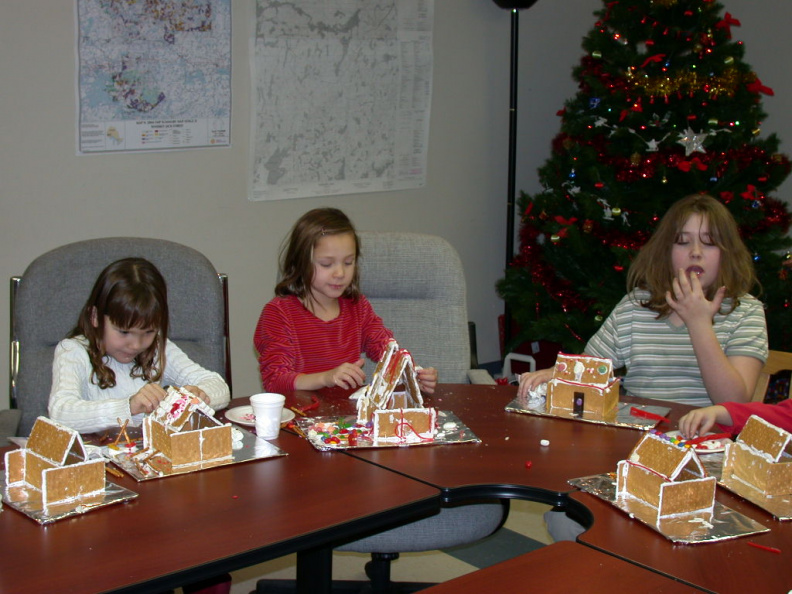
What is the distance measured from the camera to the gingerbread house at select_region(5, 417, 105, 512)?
1.49 metres

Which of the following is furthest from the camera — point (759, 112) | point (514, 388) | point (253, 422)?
point (759, 112)

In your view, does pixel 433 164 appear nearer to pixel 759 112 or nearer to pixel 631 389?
pixel 759 112

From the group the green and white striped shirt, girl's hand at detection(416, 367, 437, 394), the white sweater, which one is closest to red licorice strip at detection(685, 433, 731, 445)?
the green and white striped shirt

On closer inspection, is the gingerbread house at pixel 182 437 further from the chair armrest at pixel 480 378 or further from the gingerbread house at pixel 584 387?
the chair armrest at pixel 480 378

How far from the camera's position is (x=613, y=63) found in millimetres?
3922

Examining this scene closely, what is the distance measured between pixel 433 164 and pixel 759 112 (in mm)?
1454

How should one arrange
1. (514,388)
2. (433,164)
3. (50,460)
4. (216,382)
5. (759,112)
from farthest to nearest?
(433,164) → (759,112) → (514,388) → (216,382) → (50,460)

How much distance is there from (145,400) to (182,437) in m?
0.24

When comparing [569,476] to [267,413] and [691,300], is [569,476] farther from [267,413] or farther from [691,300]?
[691,300]

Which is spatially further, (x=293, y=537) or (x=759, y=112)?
(x=759, y=112)

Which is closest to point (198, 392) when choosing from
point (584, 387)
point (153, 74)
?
point (584, 387)

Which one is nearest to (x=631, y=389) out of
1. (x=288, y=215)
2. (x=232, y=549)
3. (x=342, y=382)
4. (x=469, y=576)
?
(x=342, y=382)

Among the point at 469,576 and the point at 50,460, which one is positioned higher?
the point at 50,460

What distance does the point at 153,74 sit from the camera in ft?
11.0
